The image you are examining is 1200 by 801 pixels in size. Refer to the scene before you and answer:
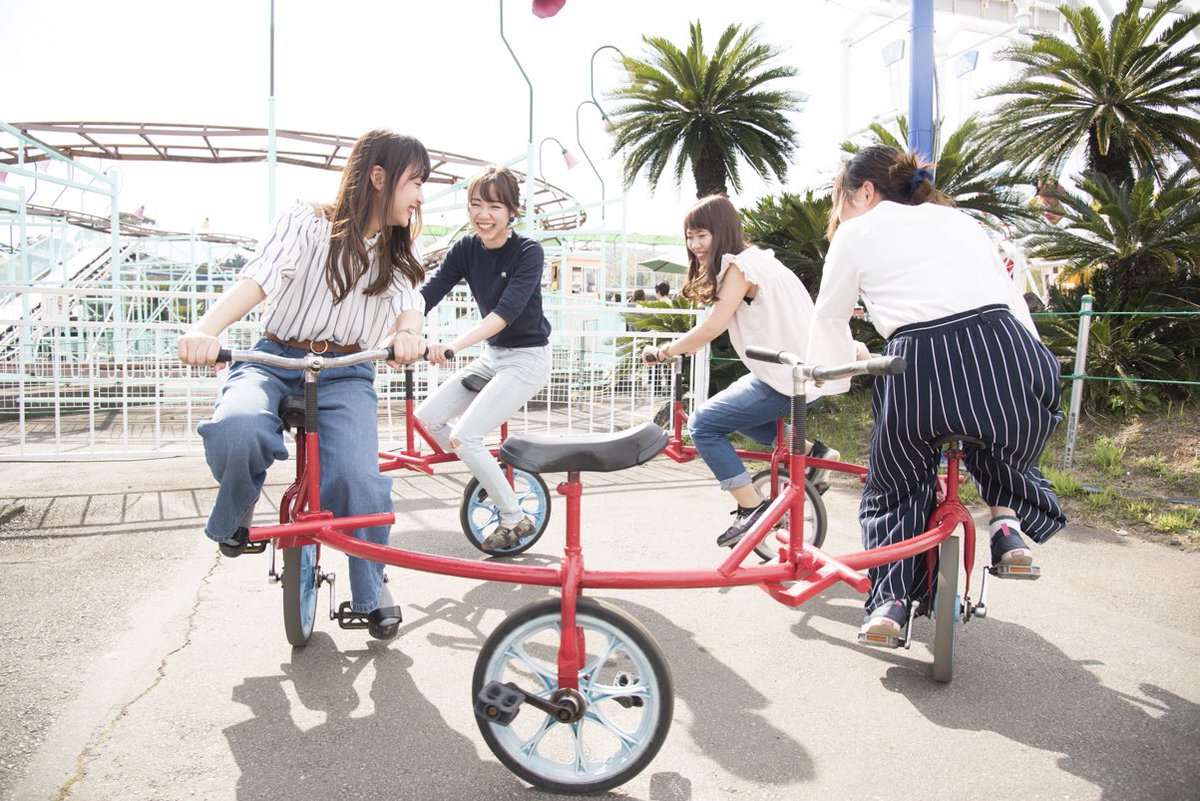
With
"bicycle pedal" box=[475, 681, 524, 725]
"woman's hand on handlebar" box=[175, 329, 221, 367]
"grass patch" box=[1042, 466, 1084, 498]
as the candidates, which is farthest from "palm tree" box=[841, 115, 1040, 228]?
"bicycle pedal" box=[475, 681, 524, 725]

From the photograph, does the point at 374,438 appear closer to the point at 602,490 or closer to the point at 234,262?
the point at 602,490

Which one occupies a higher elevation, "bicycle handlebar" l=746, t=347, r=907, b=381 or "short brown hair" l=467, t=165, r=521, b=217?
"short brown hair" l=467, t=165, r=521, b=217

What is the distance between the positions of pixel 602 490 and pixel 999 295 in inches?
157

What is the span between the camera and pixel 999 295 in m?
2.75

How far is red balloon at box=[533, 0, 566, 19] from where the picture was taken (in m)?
9.14

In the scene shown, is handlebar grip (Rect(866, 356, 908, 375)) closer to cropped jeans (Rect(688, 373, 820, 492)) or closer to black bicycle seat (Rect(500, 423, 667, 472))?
black bicycle seat (Rect(500, 423, 667, 472))

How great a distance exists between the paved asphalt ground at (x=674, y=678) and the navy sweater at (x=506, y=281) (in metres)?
1.33

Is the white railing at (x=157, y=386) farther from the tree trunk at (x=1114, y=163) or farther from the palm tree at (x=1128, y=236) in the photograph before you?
the tree trunk at (x=1114, y=163)

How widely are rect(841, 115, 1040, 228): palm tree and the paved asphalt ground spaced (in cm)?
573

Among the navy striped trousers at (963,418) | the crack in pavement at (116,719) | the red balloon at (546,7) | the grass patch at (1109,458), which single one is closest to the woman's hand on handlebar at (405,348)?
the crack in pavement at (116,719)

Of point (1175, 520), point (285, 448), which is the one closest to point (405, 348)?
point (285, 448)

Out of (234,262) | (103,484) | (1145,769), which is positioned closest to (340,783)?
(1145,769)

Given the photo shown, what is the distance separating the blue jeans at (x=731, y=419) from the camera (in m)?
4.05

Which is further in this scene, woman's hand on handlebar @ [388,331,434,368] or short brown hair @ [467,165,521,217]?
short brown hair @ [467,165,521,217]
